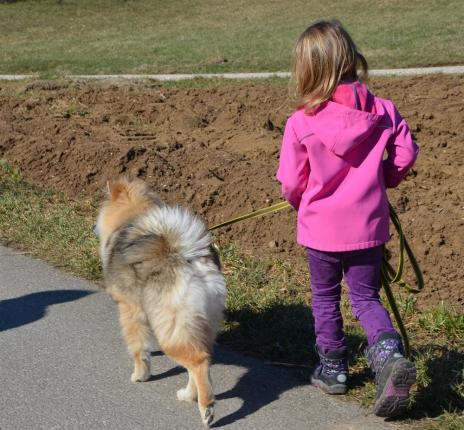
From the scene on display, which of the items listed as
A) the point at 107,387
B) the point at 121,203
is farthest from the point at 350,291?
the point at 121,203

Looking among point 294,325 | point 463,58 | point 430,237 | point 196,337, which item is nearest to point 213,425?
point 196,337

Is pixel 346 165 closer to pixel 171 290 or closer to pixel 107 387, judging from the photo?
pixel 171 290

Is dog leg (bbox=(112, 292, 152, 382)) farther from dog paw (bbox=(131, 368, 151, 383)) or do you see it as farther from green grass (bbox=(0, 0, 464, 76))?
green grass (bbox=(0, 0, 464, 76))

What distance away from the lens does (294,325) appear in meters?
5.21

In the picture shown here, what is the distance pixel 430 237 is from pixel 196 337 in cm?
270

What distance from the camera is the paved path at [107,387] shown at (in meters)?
4.19

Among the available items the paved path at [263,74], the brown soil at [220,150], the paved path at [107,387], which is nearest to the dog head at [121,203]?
the paved path at [107,387]

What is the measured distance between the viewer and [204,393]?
13.4 ft

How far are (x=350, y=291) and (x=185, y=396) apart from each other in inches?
42.2

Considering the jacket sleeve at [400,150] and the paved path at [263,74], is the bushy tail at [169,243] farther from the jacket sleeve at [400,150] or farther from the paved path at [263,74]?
the paved path at [263,74]

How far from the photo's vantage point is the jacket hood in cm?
397

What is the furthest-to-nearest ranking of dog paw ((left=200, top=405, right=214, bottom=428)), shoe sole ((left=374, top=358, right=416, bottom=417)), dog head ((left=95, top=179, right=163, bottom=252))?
dog head ((left=95, top=179, right=163, bottom=252)) → dog paw ((left=200, top=405, right=214, bottom=428)) → shoe sole ((left=374, top=358, right=416, bottom=417))

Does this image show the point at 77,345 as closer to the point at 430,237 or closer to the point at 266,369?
the point at 266,369

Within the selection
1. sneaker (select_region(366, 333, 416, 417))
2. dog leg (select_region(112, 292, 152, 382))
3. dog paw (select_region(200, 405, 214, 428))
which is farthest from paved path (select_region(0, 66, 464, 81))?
dog paw (select_region(200, 405, 214, 428))
